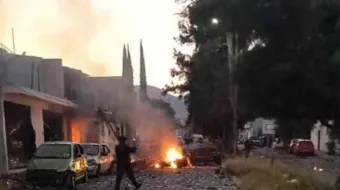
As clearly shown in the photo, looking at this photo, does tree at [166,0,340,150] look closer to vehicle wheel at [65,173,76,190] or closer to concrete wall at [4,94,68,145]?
vehicle wheel at [65,173,76,190]

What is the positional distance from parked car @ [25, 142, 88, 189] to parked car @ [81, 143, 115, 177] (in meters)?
3.93

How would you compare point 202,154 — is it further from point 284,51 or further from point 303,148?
point 284,51

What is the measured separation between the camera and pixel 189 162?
4159cm

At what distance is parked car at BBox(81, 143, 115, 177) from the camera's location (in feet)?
89.4

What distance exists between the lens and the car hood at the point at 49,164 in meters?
21.1

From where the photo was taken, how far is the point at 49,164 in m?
21.4

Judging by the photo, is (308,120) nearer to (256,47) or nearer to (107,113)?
(256,47)

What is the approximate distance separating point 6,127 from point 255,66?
1784 centimetres

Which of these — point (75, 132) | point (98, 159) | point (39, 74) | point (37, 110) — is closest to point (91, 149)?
point (98, 159)

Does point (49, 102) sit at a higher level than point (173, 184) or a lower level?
higher

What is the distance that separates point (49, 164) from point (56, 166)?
0.32 m

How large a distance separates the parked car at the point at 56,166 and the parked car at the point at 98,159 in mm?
3926

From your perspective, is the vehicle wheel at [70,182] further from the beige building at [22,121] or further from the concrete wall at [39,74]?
the concrete wall at [39,74]

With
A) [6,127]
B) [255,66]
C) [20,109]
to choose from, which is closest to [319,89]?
[255,66]
